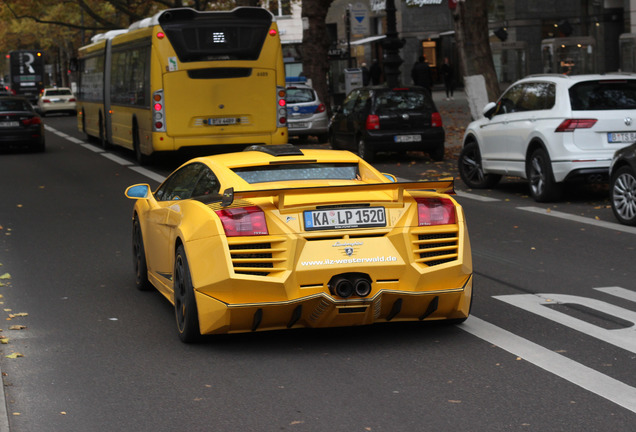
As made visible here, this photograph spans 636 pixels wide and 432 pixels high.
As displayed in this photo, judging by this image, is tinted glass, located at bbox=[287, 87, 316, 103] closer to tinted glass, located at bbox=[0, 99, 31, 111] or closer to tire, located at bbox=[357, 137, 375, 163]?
tire, located at bbox=[357, 137, 375, 163]

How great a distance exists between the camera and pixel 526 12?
2041 inches

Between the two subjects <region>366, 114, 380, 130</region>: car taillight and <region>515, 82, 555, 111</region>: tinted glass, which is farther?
<region>366, 114, 380, 130</region>: car taillight

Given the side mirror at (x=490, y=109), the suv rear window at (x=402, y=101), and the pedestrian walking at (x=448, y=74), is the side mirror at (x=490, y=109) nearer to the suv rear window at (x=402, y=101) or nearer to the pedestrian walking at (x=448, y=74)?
the suv rear window at (x=402, y=101)

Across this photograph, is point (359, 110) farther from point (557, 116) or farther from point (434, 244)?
point (434, 244)

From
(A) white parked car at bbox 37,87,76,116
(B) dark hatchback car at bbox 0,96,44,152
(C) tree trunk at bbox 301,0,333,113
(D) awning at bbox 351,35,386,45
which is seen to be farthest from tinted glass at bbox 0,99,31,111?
(D) awning at bbox 351,35,386,45

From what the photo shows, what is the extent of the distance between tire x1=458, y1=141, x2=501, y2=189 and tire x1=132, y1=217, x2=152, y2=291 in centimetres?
902

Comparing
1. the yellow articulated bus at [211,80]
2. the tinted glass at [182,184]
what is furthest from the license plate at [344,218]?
the yellow articulated bus at [211,80]

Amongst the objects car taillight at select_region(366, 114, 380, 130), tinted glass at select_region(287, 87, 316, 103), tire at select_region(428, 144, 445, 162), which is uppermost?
tinted glass at select_region(287, 87, 316, 103)

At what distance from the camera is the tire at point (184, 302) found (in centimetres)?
689

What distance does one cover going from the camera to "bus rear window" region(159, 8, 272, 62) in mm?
21141

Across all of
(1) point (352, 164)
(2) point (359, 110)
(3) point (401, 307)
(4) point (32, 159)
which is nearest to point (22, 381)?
(3) point (401, 307)

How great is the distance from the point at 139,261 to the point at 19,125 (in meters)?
20.8

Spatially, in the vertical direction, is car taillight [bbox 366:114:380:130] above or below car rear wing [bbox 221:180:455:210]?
below

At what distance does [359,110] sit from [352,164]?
50.5ft
